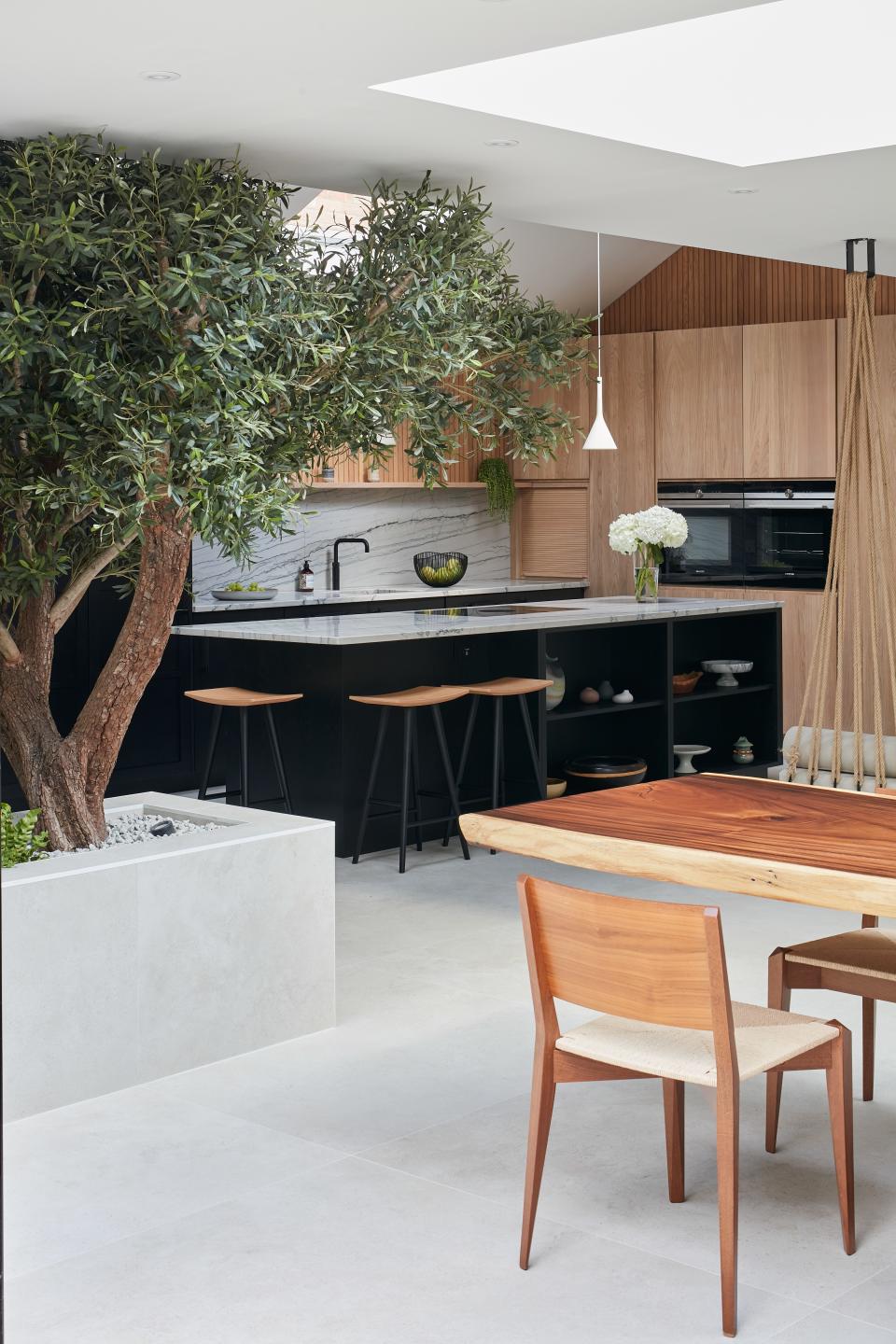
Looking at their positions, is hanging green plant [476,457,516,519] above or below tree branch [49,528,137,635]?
above

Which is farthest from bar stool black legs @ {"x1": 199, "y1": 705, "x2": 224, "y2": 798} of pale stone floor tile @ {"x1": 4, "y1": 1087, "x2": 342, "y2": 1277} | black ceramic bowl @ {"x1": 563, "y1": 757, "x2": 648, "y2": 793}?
pale stone floor tile @ {"x1": 4, "y1": 1087, "x2": 342, "y2": 1277}

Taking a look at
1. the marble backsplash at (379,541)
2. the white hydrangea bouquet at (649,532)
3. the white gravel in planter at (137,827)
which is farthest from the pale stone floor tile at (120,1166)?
the marble backsplash at (379,541)

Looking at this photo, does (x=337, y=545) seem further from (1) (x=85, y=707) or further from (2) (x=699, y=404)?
(1) (x=85, y=707)

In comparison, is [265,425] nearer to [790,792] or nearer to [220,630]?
[790,792]

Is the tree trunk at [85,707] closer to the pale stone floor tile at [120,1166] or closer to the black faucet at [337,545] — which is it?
the pale stone floor tile at [120,1166]

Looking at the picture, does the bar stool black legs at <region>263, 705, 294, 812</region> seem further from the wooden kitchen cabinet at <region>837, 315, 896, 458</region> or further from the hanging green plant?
the wooden kitchen cabinet at <region>837, 315, 896, 458</region>

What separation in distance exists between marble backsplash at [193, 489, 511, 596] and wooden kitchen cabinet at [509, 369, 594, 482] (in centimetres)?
49

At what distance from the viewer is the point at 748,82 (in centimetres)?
466

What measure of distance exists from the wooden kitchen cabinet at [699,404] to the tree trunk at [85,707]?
5.68m

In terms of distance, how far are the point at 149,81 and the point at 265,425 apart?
2.77 ft

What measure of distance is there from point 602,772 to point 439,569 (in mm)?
2116

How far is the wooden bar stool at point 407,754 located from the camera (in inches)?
239

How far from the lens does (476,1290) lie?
265 cm

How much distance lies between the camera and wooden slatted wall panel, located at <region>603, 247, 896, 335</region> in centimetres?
895
